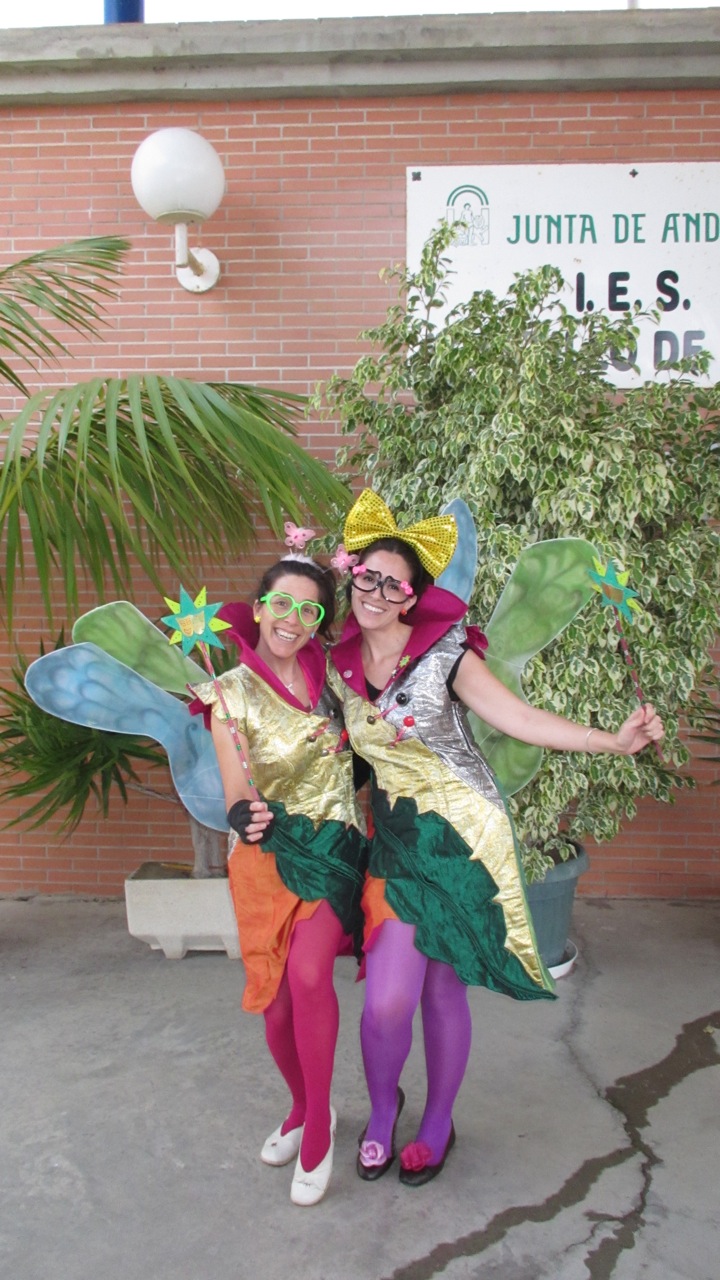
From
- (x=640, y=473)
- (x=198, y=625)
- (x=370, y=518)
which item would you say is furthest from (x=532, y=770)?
(x=640, y=473)

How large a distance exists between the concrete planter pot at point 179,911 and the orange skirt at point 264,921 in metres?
1.47

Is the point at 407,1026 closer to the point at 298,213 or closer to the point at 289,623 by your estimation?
the point at 289,623

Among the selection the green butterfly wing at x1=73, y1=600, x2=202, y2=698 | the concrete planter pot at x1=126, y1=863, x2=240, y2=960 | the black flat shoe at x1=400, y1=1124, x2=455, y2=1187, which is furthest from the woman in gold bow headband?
the concrete planter pot at x1=126, y1=863, x2=240, y2=960

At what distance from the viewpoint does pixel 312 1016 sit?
7.25ft

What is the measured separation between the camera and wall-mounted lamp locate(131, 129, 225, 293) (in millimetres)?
3895

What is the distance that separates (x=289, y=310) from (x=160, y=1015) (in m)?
2.91

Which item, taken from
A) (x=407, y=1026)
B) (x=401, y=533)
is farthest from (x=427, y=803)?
(x=401, y=533)

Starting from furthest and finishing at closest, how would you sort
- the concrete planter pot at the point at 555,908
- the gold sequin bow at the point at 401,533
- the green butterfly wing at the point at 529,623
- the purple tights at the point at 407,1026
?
the concrete planter pot at the point at 555,908
the green butterfly wing at the point at 529,623
the gold sequin bow at the point at 401,533
the purple tights at the point at 407,1026

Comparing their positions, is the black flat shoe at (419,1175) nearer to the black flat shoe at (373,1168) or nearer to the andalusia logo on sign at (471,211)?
the black flat shoe at (373,1168)

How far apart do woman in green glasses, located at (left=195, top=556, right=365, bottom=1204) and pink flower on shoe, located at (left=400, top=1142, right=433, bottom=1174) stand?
0.63 ft

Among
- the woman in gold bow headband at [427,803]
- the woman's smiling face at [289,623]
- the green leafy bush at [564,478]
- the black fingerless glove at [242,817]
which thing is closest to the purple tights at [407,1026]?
the woman in gold bow headband at [427,803]

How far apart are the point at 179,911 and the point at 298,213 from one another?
2944 mm

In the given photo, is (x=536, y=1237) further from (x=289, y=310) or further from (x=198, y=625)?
(x=289, y=310)

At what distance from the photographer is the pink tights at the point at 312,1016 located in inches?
86.9
